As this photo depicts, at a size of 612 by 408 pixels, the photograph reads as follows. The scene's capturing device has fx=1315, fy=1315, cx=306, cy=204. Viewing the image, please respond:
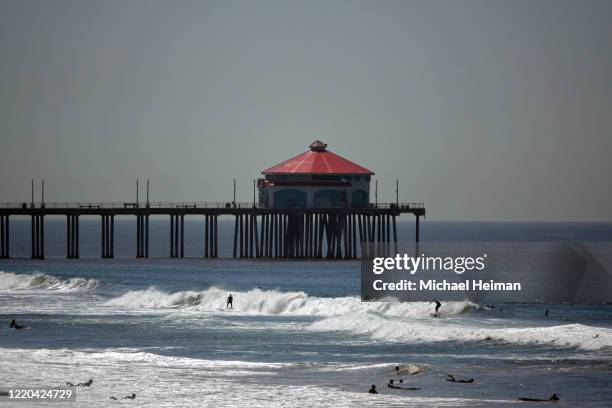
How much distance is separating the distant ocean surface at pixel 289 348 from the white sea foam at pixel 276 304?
105 millimetres

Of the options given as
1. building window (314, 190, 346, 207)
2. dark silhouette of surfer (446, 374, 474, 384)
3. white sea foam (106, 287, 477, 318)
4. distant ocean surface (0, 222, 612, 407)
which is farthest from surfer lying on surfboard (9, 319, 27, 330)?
building window (314, 190, 346, 207)

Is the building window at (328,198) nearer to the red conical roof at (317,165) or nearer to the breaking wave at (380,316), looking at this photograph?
the red conical roof at (317,165)

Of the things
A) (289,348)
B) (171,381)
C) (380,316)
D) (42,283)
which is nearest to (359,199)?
(42,283)

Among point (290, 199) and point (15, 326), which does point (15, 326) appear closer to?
point (15, 326)

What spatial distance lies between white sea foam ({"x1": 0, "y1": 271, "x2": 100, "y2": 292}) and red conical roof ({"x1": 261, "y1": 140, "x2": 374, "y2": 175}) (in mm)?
25771

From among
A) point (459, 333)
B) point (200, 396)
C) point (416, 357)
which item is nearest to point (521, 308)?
point (459, 333)

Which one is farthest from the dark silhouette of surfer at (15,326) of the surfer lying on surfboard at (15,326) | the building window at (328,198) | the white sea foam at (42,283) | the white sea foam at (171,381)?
the building window at (328,198)

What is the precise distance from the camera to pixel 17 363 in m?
45.1

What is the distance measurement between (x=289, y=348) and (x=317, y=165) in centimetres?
6053

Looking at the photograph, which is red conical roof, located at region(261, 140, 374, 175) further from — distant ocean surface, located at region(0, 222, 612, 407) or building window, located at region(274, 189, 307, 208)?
distant ocean surface, located at region(0, 222, 612, 407)

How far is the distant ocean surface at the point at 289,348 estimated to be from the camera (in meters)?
39.6

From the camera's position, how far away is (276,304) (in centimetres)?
6981

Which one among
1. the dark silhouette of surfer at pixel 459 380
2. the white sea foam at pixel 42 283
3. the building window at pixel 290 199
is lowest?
the white sea foam at pixel 42 283

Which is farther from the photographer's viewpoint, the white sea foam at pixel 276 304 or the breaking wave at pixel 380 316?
the white sea foam at pixel 276 304
